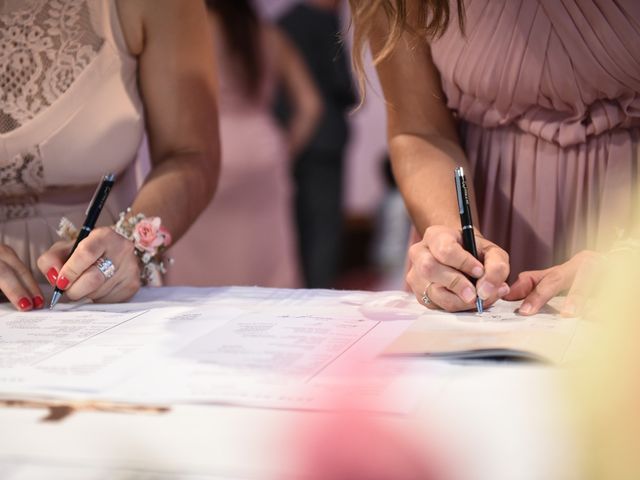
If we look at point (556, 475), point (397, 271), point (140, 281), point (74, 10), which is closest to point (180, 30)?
point (74, 10)

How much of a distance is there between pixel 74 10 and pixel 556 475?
4.25 feet

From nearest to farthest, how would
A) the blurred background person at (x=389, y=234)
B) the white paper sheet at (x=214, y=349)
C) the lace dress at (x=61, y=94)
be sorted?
1. the white paper sheet at (x=214, y=349)
2. the lace dress at (x=61, y=94)
3. the blurred background person at (x=389, y=234)

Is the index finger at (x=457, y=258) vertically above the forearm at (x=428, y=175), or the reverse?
the forearm at (x=428, y=175)

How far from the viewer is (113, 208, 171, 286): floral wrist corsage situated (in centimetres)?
147

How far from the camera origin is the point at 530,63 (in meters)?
1.45

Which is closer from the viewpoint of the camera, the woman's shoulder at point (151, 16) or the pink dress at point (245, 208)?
the woman's shoulder at point (151, 16)

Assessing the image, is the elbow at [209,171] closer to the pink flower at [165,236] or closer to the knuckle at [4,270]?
the pink flower at [165,236]

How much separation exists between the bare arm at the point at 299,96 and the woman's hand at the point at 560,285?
4014 mm

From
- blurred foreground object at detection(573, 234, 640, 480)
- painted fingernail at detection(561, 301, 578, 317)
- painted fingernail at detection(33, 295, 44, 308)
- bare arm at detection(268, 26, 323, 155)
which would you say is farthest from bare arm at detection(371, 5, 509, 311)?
bare arm at detection(268, 26, 323, 155)

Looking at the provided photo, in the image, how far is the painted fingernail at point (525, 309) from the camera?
1.24 metres

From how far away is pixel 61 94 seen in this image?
1.65 metres

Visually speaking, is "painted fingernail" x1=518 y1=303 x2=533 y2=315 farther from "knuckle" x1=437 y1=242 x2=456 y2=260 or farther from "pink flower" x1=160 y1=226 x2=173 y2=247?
"pink flower" x1=160 y1=226 x2=173 y2=247

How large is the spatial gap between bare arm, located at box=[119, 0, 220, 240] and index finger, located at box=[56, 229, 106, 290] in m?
0.23

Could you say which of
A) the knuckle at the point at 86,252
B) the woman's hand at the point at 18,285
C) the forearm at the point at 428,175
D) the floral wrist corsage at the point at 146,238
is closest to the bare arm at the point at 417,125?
the forearm at the point at 428,175
